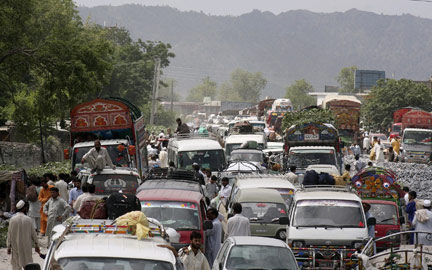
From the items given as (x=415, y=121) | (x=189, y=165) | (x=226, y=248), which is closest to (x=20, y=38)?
(x=189, y=165)

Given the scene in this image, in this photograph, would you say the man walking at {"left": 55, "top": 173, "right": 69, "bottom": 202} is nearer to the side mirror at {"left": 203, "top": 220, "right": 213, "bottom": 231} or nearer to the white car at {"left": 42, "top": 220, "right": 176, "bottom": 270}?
the side mirror at {"left": 203, "top": 220, "right": 213, "bottom": 231}

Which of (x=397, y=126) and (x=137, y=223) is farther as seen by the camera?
(x=397, y=126)

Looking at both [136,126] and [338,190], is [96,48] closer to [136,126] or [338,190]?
[136,126]

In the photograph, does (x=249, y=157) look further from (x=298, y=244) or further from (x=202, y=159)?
(x=298, y=244)

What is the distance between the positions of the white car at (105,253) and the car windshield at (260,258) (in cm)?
346

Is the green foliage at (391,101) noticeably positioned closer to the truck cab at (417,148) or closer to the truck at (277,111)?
the truck at (277,111)

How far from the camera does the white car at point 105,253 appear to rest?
26.2ft

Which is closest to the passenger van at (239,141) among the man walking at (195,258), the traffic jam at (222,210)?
the traffic jam at (222,210)

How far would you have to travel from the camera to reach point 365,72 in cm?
17300

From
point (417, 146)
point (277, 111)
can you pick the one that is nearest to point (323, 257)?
point (417, 146)

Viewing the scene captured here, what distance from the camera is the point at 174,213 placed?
14.3m

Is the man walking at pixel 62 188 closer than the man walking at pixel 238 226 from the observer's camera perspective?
No

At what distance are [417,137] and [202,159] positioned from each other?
2725cm

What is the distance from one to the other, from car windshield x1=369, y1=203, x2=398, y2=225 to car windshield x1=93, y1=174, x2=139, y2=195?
5.61m
